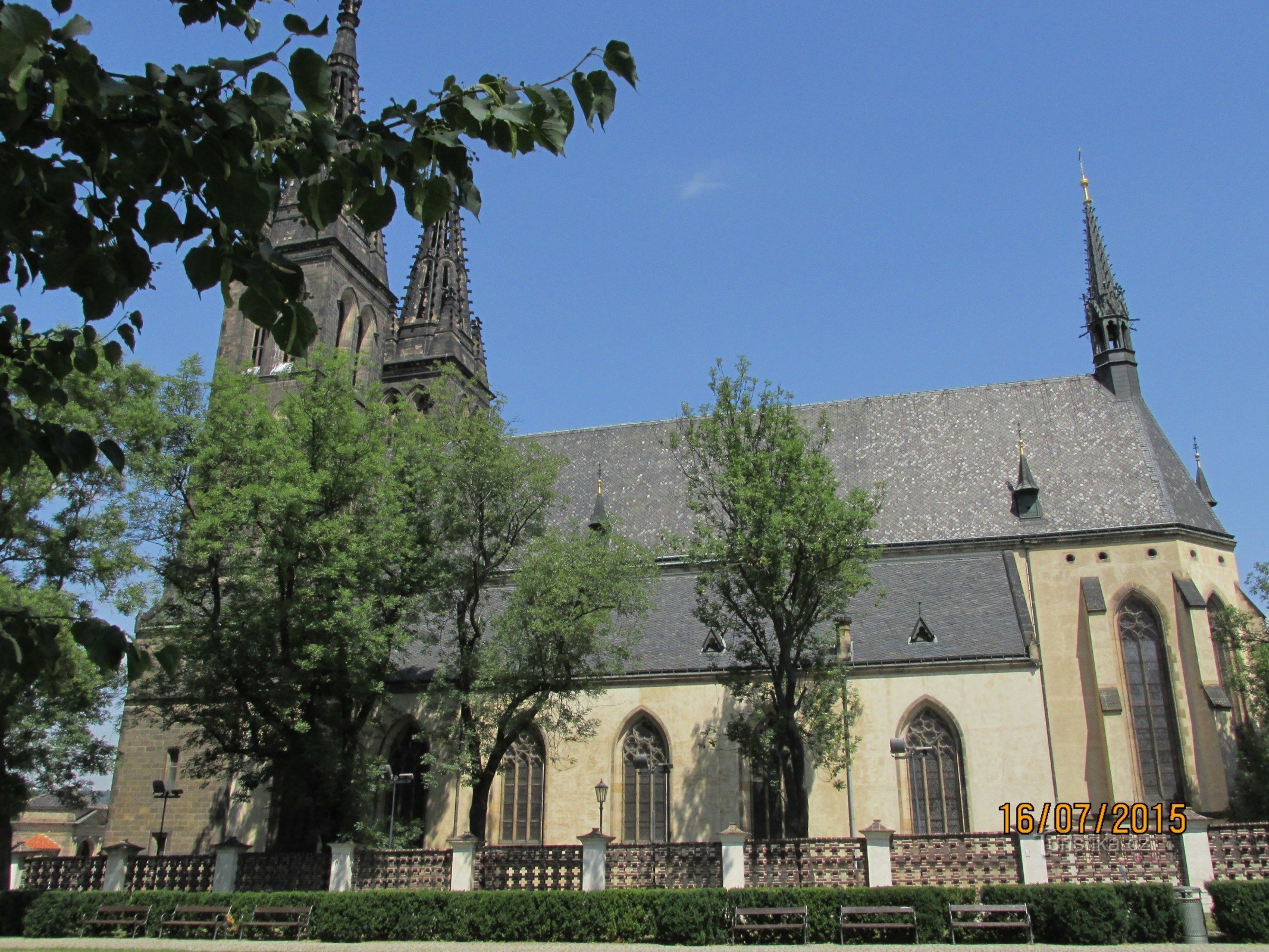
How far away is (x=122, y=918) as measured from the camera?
20953 mm

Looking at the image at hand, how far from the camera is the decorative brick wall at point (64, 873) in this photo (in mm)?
23094

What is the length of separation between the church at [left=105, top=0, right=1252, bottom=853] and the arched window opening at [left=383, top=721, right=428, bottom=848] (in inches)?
2.5

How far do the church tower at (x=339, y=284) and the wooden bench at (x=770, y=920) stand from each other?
888 inches

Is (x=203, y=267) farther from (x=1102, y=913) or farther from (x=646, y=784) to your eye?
(x=646, y=784)

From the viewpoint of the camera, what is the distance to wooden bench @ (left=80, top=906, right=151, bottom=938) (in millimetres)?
20828

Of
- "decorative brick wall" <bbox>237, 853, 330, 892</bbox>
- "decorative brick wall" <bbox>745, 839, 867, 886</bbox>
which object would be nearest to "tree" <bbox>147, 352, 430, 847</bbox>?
"decorative brick wall" <bbox>237, 853, 330, 892</bbox>

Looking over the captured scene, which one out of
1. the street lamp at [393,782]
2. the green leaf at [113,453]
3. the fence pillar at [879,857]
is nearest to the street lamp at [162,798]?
the street lamp at [393,782]

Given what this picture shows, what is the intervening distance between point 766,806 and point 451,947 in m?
10.4

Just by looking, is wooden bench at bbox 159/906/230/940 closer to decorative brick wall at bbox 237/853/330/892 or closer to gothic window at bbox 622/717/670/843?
decorative brick wall at bbox 237/853/330/892

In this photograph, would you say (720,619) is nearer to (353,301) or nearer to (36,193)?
(353,301)

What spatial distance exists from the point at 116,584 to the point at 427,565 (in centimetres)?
693

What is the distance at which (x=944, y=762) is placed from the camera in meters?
26.3

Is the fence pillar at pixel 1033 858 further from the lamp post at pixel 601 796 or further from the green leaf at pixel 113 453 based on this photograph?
the green leaf at pixel 113 453
